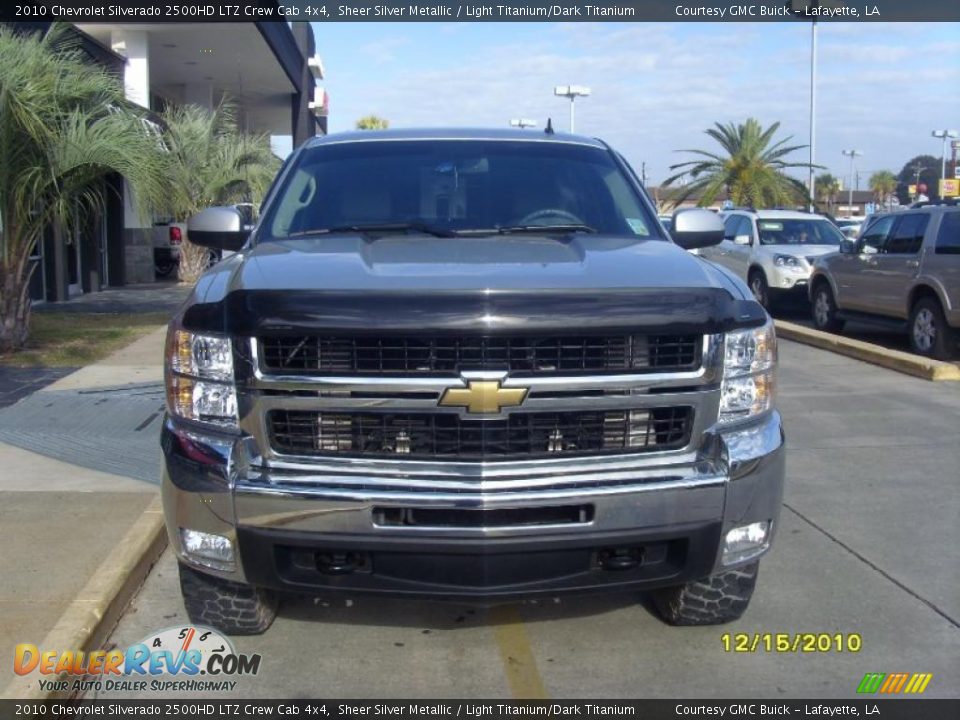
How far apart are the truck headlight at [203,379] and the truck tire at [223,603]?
2.25ft

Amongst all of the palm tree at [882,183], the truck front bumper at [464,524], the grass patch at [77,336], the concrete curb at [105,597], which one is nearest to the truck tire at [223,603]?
the truck front bumper at [464,524]

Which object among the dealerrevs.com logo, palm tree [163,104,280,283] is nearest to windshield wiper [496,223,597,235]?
the dealerrevs.com logo

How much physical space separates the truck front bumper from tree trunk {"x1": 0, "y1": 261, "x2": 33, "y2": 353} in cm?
871

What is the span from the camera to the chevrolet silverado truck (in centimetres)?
354

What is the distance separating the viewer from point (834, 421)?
8.63m

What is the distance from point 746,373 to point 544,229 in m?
1.38

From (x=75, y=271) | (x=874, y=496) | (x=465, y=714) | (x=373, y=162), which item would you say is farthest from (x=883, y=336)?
(x=75, y=271)

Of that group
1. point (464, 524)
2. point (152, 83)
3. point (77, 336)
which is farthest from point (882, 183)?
point (464, 524)

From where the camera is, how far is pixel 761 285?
17.8 meters

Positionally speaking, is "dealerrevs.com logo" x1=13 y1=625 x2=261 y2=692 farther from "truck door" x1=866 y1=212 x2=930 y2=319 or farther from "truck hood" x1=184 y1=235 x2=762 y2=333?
"truck door" x1=866 y1=212 x2=930 y2=319

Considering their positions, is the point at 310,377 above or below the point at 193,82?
below

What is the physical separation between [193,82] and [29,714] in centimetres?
3078

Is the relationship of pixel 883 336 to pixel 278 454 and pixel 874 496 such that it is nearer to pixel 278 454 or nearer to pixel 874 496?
pixel 874 496

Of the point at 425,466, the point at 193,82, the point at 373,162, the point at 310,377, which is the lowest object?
the point at 425,466
